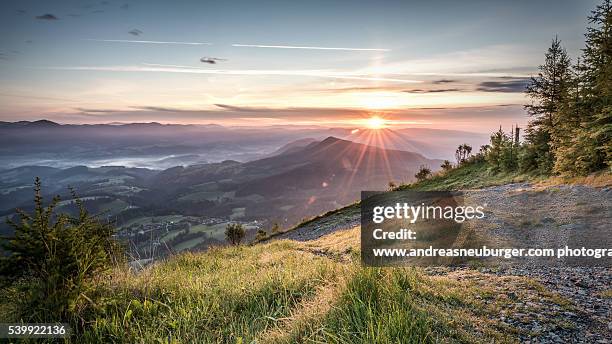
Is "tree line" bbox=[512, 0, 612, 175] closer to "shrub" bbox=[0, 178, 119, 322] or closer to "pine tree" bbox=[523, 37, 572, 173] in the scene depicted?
"pine tree" bbox=[523, 37, 572, 173]

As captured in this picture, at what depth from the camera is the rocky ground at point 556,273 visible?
396cm

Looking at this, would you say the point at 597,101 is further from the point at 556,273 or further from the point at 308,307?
the point at 308,307

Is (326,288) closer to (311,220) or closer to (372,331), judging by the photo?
(372,331)

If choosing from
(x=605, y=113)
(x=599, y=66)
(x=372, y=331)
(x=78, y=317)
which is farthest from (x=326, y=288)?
(x=599, y=66)

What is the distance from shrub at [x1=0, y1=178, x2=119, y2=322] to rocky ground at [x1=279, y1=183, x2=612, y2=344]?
543cm

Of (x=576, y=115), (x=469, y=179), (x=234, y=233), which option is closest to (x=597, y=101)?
(x=576, y=115)

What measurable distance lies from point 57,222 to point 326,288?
392cm

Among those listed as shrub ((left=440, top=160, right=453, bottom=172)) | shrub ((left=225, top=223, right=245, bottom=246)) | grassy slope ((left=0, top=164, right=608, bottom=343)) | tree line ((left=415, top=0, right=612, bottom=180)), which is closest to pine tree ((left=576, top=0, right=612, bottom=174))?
tree line ((left=415, top=0, right=612, bottom=180))

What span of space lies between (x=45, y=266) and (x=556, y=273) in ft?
26.8

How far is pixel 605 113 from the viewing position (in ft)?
40.9

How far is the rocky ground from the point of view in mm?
3965

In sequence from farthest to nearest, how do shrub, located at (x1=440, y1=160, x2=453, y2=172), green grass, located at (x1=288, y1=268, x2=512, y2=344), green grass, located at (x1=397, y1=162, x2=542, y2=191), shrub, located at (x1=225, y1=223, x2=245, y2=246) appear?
shrub, located at (x1=440, y1=160, x2=453, y2=172) < shrub, located at (x1=225, y1=223, x2=245, y2=246) < green grass, located at (x1=397, y1=162, x2=542, y2=191) < green grass, located at (x1=288, y1=268, x2=512, y2=344)

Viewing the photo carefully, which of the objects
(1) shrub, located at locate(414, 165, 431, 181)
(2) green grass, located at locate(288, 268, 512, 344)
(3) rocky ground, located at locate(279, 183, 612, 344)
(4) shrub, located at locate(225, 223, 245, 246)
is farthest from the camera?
(1) shrub, located at locate(414, 165, 431, 181)

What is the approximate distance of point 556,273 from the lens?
6.20 m
